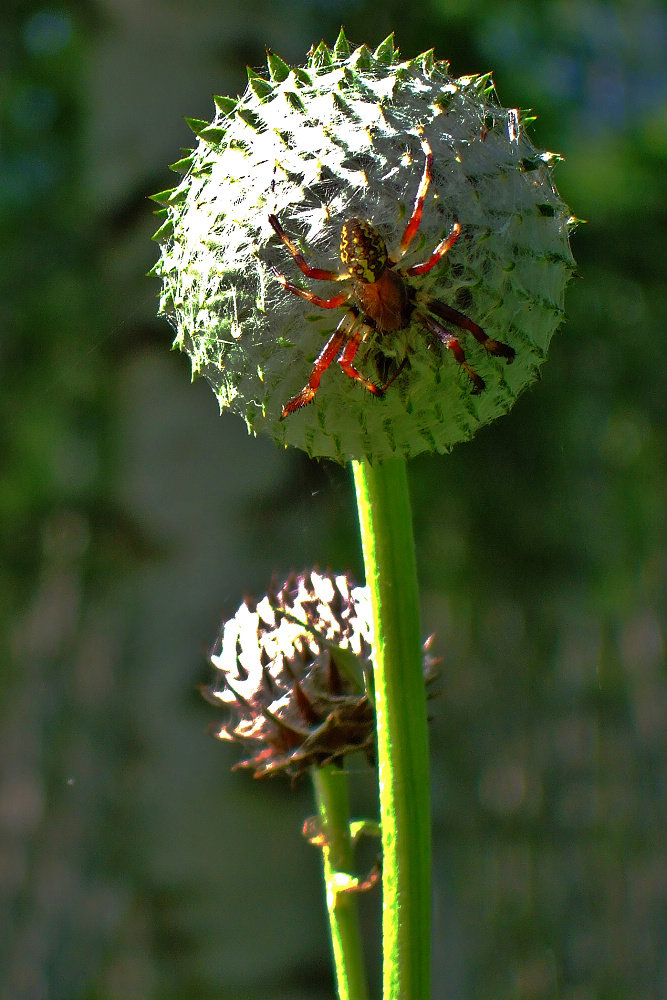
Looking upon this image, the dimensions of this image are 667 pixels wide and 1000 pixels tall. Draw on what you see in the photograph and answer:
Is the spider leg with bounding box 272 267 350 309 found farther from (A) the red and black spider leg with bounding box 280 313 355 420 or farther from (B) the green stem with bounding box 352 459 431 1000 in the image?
(B) the green stem with bounding box 352 459 431 1000

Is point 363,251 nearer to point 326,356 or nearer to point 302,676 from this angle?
point 326,356

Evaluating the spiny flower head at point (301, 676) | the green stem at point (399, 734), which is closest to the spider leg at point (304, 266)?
the green stem at point (399, 734)

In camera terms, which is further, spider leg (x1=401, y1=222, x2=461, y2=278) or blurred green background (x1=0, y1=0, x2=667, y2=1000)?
blurred green background (x1=0, y1=0, x2=667, y2=1000)

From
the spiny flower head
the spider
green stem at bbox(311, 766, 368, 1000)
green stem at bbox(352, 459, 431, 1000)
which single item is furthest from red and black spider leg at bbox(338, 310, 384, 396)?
green stem at bbox(311, 766, 368, 1000)

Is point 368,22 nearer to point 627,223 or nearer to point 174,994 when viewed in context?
point 627,223

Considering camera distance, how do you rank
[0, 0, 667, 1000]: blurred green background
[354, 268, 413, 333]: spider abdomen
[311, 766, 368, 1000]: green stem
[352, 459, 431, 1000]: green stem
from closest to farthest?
[354, 268, 413, 333]: spider abdomen < [352, 459, 431, 1000]: green stem < [311, 766, 368, 1000]: green stem < [0, 0, 667, 1000]: blurred green background

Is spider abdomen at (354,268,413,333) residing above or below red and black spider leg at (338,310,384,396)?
above

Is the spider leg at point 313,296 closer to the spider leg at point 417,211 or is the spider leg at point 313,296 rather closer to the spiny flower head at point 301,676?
the spider leg at point 417,211
